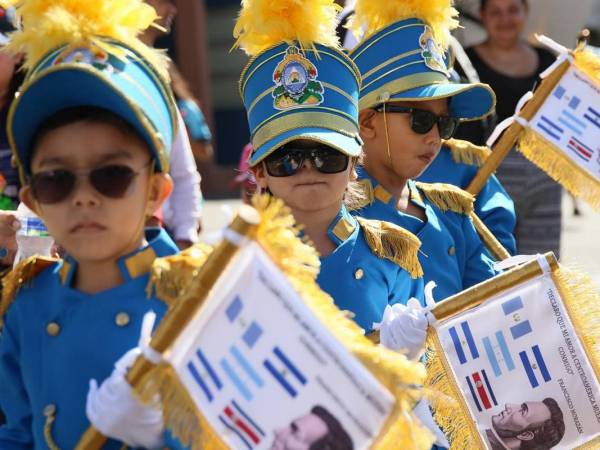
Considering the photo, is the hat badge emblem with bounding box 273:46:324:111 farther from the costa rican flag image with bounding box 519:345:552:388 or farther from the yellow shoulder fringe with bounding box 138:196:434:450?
the yellow shoulder fringe with bounding box 138:196:434:450

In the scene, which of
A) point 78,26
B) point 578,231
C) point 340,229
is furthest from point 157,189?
point 578,231

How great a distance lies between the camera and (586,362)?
361cm

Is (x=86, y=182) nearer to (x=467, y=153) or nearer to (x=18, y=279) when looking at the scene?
(x=18, y=279)

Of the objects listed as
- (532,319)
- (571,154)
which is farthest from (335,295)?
(571,154)

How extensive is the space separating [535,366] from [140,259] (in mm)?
1380

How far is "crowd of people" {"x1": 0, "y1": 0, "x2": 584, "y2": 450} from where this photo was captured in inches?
108

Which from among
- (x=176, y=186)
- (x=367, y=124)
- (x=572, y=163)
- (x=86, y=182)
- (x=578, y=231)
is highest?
(x=86, y=182)

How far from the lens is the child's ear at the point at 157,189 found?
9.37ft

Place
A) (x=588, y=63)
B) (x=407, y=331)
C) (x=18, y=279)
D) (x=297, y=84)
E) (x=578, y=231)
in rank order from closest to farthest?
(x=18, y=279) → (x=407, y=331) → (x=297, y=84) → (x=588, y=63) → (x=578, y=231)

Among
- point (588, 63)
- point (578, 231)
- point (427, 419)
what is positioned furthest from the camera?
point (578, 231)

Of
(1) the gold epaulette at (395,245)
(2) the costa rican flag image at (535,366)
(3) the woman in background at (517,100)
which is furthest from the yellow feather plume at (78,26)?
(3) the woman in background at (517,100)

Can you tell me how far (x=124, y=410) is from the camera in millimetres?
2525

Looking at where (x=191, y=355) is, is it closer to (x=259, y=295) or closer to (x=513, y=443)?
(x=259, y=295)

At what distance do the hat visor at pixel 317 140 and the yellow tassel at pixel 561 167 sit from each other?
1500mm
